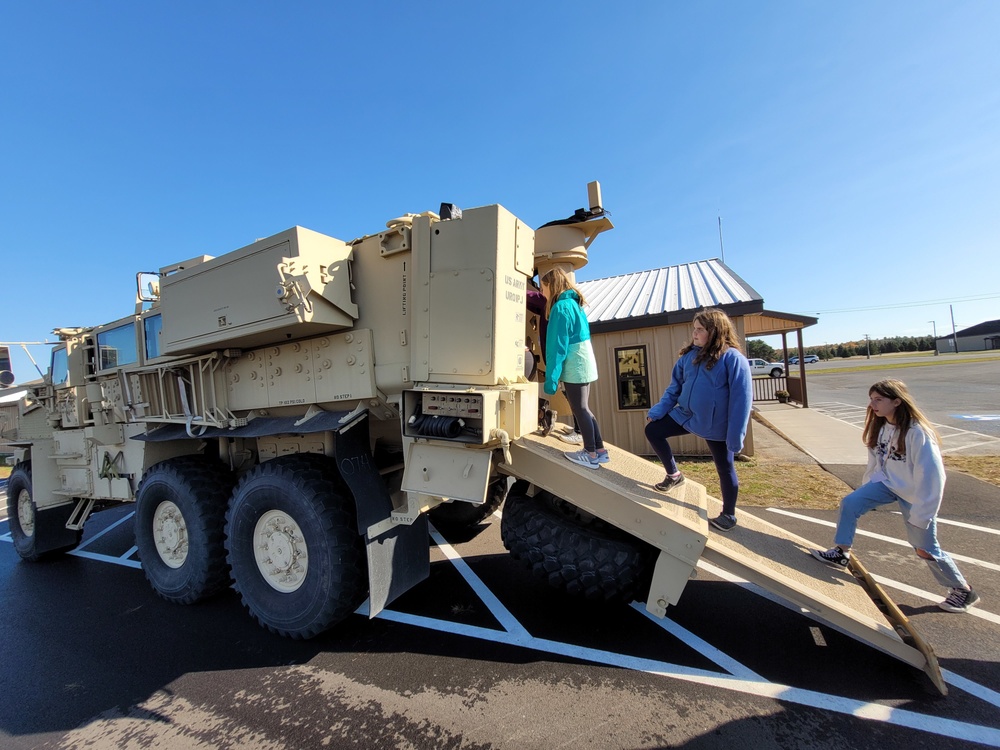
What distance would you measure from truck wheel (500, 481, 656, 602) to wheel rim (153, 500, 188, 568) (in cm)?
309

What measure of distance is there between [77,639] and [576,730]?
407 centimetres

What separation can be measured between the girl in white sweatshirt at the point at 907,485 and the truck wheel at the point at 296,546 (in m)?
3.32

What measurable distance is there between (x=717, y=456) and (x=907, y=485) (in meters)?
1.19

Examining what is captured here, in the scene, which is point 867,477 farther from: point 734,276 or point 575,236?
point 734,276

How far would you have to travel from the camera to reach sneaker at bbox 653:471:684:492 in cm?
324

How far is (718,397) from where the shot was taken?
315 cm

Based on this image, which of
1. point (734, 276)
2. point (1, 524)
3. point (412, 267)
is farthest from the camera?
point (734, 276)

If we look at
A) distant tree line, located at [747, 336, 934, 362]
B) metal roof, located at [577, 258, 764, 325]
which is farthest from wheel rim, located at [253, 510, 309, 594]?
distant tree line, located at [747, 336, 934, 362]

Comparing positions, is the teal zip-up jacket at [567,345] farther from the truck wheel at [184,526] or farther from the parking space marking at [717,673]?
the truck wheel at [184,526]

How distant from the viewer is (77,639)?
11.9 ft

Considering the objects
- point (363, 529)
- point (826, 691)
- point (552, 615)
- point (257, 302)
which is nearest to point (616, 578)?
point (552, 615)

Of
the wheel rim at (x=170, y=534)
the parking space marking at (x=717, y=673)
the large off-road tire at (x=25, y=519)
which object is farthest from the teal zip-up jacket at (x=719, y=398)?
the large off-road tire at (x=25, y=519)

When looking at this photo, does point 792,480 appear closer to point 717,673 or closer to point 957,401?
point 717,673

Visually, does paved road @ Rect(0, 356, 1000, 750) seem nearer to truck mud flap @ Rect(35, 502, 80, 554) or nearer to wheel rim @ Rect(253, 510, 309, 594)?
wheel rim @ Rect(253, 510, 309, 594)
